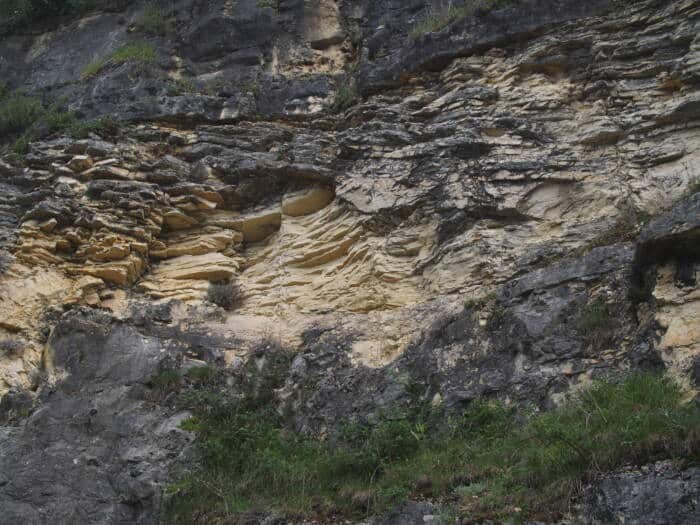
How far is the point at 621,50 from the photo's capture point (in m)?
10.9

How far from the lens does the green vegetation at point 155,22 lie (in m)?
15.0

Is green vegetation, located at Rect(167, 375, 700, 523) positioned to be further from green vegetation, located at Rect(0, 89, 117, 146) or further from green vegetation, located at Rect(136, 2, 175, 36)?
green vegetation, located at Rect(136, 2, 175, 36)

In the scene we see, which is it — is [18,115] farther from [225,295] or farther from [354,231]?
[354,231]

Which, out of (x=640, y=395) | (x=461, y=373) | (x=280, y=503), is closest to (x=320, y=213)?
(x=461, y=373)

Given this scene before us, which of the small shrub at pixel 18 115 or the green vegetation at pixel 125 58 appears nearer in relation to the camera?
the small shrub at pixel 18 115

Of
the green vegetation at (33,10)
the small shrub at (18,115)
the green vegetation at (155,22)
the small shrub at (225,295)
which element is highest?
the green vegetation at (33,10)

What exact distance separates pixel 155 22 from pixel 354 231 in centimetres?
745

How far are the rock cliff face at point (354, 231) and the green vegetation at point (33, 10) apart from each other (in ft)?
12.8

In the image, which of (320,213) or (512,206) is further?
(320,213)

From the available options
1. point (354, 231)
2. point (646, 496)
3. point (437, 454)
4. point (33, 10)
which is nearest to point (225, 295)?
point (354, 231)

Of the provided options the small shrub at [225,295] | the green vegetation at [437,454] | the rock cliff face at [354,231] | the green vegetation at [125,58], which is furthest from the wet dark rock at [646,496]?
the green vegetation at [125,58]

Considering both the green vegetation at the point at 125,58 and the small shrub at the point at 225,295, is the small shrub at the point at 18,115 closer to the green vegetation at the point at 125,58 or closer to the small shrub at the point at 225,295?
the green vegetation at the point at 125,58

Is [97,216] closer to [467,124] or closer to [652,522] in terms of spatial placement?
[467,124]

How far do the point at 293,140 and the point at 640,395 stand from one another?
7197 mm
